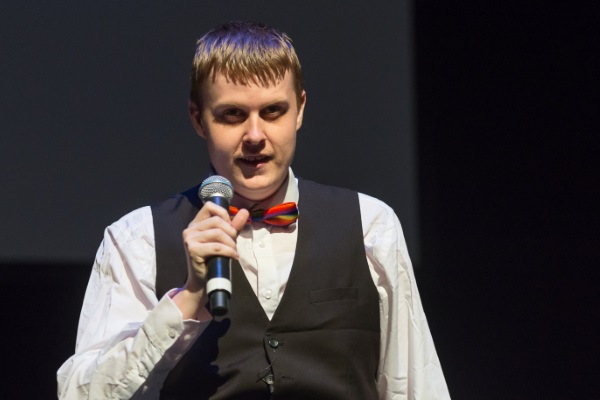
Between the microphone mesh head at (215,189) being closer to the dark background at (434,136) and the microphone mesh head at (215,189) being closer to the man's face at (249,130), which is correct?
the man's face at (249,130)

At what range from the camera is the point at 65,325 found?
102 inches

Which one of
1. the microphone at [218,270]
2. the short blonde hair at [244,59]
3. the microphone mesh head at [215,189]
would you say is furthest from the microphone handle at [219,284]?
the short blonde hair at [244,59]

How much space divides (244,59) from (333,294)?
18.2 inches

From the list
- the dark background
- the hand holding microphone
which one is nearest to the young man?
the hand holding microphone

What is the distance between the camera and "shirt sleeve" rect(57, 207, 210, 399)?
1620mm

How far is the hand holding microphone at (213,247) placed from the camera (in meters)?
1.41

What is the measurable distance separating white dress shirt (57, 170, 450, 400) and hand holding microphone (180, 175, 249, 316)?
15 cm

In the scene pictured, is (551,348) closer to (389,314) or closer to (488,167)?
(488,167)

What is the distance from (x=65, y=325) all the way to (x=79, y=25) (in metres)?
0.80

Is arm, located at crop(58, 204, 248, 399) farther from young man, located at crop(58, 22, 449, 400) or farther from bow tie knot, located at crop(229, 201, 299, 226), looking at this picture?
bow tie knot, located at crop(229, 201, 299, 226)

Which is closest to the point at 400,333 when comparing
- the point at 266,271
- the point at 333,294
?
the point at 333,294

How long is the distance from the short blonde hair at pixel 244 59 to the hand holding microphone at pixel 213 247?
0.90ft

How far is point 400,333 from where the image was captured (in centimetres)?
188

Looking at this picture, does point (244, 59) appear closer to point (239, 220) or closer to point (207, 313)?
point (239, 220)
